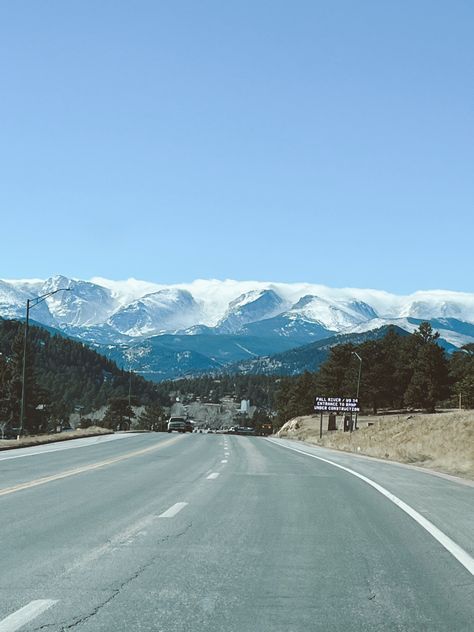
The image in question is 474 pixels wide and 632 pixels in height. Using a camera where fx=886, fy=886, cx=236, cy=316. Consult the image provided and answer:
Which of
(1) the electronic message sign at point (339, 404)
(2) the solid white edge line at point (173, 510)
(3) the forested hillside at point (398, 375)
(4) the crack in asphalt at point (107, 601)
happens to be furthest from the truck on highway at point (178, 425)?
(4) the crack in asphalt at point (107, 601)

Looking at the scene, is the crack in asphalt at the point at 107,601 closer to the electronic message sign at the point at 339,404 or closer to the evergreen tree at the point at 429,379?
the electronic message sign at the point at 339,404

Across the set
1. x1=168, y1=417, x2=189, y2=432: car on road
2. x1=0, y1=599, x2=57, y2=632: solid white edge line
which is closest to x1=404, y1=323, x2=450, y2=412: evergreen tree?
x1=168, y1=417, x2=189, y2=432: car on road

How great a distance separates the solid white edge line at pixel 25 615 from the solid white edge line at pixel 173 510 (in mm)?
5539

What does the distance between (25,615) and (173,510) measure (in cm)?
671

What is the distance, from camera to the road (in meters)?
6.68

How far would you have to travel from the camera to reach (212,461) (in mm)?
27656

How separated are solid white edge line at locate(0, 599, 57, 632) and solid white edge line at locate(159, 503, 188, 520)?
218 inches

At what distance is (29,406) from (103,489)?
99.7 m

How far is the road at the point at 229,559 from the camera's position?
6684 millimetres

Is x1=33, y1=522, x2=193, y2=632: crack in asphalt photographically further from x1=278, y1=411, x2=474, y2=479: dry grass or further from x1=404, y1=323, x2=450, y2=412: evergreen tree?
x1=404, y1=323, x2=450, y2=412: evergreen tree

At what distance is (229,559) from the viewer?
910 cm

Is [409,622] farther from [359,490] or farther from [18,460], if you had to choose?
[18,460]

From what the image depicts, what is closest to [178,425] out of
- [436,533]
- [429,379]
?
[429,379]

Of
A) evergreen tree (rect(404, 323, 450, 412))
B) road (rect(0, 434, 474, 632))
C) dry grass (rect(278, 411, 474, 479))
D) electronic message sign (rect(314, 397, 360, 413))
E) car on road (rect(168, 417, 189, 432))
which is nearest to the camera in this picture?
road (rect(0, 434, 474, 632))
